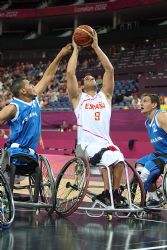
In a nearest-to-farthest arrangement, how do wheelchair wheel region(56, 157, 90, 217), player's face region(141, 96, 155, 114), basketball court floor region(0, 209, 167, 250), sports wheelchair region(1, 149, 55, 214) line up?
basketball court floor region(0, 209, 167, 250) < wheelchair wheel region(56, 157, 90, 217) < sports wheelchair region(1, 149, 55, 214) < player's face region(141, 96, 155, 114)

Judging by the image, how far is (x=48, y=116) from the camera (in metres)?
18.3

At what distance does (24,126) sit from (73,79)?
Answer: 2.62 ft

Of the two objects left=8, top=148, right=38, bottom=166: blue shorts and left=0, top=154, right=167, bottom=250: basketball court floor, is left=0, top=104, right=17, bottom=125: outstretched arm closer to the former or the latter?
left=8, top=148, right=38, bottom=166: blue shorts

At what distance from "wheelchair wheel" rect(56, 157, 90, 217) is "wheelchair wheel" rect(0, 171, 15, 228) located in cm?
77

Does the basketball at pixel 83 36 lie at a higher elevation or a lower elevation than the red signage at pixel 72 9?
lower

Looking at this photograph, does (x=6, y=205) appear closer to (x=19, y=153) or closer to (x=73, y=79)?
(x=19, y=153)

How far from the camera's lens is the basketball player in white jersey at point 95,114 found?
16.9 feet

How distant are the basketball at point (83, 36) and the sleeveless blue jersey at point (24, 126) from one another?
0.96 metres

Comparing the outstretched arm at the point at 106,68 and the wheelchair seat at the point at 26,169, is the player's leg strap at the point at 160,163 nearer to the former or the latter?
the outstretched arm at the point at 106,68

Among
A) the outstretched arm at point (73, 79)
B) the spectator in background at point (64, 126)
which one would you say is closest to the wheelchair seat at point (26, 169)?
the outstretched arm at point (73, 79)

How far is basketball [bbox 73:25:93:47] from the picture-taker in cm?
549

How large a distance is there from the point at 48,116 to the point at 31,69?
10.5 metres

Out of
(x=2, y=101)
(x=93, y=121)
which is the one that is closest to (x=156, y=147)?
(x=93, y=121)

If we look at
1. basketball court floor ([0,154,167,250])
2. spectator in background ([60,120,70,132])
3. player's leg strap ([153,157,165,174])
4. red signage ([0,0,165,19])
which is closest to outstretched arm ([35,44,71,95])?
basketball court floor ([0,154,167,250])
